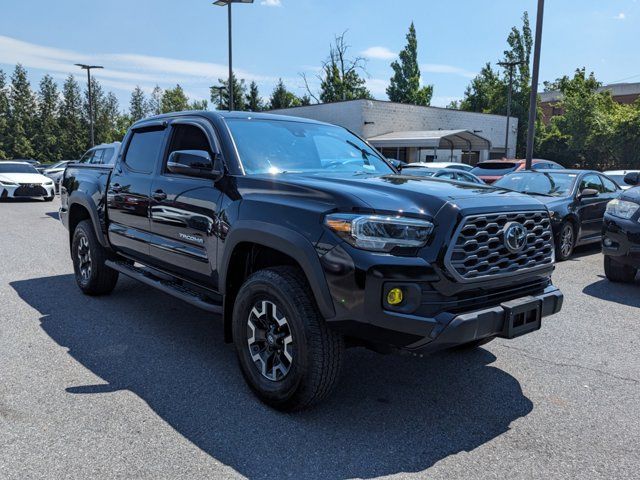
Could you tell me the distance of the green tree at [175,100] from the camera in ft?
266

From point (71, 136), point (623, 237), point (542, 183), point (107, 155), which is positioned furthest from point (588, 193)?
point (71, 136)

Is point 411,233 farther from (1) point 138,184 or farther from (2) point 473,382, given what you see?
(1) point 138,184

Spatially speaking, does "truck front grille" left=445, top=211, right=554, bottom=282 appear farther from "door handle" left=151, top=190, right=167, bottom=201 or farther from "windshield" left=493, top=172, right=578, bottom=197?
"windshield" left=493, top=172, right=578, bottom=197

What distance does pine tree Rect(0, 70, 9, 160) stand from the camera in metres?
68.6

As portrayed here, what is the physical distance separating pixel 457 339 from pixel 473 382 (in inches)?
48.9

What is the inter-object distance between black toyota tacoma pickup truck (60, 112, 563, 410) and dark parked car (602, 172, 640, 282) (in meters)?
3.60

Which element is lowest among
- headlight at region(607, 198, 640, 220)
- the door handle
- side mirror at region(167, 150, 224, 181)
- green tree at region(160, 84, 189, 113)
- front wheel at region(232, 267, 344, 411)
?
front wheel at region(232, 267, 344, 411)

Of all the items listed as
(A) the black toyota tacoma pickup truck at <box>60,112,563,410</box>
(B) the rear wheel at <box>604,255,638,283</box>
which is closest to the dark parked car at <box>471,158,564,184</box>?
(B) the rear wheel at <box>604,255,638,283</box>

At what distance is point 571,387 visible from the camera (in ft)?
12.5

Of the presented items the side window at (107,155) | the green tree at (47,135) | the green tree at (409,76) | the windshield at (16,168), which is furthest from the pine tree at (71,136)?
the side window at (107,155)

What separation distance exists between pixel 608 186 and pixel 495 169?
28.0 feet

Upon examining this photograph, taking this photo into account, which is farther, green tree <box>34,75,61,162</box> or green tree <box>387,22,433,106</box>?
green tree <box>34,75,61,162</box>

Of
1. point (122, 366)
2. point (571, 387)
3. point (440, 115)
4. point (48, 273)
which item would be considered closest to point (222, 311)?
point (122, 366)

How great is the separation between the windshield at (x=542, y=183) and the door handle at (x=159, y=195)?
637 centimetres
